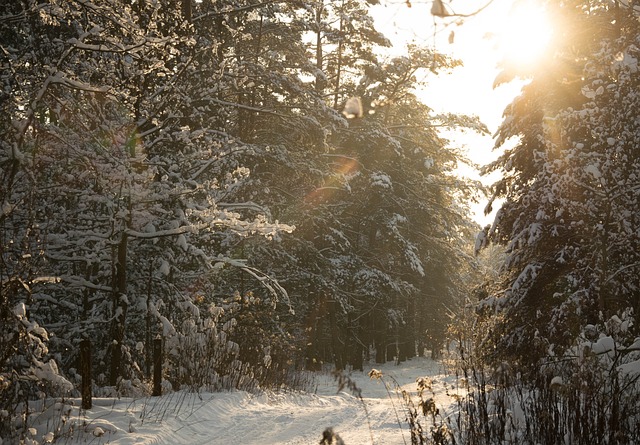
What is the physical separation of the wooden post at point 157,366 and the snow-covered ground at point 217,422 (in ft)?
0.57

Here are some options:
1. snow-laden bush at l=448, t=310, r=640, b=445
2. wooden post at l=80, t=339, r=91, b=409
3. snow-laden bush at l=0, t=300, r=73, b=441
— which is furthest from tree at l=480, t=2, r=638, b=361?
snow-laden bush at l=0, t=300, r=73, b=441

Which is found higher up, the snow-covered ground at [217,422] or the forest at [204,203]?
the forest at [204,203]

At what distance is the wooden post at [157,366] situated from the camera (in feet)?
29.0

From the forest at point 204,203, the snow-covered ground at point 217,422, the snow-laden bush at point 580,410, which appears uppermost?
the forest at point 204,203

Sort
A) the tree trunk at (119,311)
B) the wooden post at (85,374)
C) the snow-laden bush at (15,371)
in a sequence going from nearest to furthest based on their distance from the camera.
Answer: the snow-laden bush at (15,371) < the wooden post at (85,374) < the tree trunk at (119,311)

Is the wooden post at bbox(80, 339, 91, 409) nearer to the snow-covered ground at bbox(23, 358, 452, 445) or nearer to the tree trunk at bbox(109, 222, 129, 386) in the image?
the snow-covered ground at bbox(23, 358, 452, 445)

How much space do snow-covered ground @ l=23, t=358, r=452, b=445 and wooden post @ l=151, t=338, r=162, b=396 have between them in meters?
0.17

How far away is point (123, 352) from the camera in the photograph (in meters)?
11.2

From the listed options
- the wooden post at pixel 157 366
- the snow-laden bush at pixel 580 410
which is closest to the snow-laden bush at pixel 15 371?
the wooden post at pixel 157 366

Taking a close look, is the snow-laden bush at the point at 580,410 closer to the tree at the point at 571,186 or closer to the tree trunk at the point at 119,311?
the tree at the point at 571,186

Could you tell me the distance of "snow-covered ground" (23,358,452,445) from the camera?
6.39 metres

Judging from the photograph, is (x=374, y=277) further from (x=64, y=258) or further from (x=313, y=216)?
(x=64, y=258)

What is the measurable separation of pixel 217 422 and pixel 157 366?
4.87ft

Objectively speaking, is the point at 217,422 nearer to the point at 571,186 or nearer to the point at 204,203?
the point at 204,203
